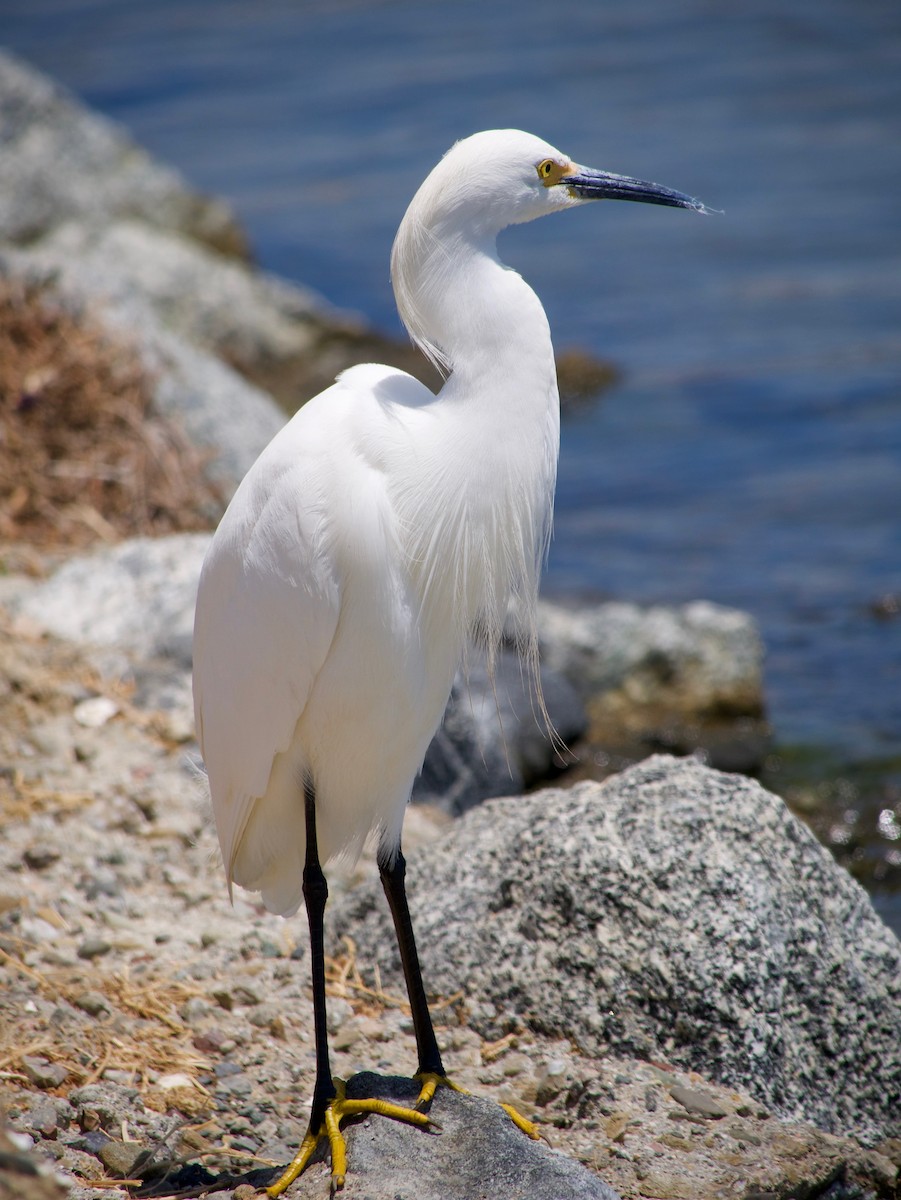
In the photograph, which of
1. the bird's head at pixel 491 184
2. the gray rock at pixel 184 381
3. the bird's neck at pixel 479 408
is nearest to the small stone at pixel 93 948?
the bird's neck at pixel 479 408

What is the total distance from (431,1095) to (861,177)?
12783mm

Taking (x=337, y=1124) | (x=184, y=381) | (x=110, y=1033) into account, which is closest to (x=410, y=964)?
(x=337, y=1124)

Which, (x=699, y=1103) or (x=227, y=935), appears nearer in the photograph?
(x=699, y=1103)

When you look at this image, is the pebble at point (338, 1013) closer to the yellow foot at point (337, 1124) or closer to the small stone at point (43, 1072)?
the yellow foot at point (337, 1124)

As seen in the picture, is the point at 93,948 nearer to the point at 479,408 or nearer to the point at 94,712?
the point at 94,712

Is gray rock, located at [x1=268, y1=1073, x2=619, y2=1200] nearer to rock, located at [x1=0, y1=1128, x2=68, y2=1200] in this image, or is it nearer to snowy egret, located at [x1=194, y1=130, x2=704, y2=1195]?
snowy egret, located at [x1=194, y1=130, x2=704, y2=1195]

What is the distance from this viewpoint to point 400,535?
9.12 feet

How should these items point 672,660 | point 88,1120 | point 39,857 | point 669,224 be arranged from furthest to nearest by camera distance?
1. point 669,224
2. point 672,660
3. point 39,857
4. point 88,1120

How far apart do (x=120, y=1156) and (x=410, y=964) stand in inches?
30.1

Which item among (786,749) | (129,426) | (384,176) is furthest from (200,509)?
(384,176)

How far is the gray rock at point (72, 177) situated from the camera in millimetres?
10680

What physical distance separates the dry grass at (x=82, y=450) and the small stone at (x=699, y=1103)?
144 inches

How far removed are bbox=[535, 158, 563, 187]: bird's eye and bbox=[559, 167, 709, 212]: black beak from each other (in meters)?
0.02

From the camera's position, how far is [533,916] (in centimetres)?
331
